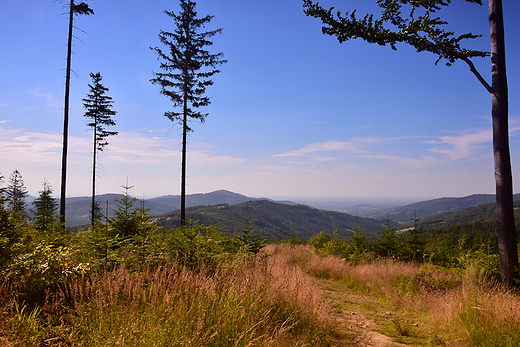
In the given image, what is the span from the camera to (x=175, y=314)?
2836mm

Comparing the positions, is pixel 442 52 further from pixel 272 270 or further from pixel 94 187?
pixel 94 187

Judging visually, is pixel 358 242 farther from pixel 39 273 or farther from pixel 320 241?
pixel 39 273

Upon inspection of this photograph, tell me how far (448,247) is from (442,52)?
28.4ft

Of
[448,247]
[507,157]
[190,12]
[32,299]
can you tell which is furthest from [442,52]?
[190,12]

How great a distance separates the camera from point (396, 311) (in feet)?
17.9

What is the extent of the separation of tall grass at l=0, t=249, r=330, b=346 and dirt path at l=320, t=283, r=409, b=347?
0.56 meters

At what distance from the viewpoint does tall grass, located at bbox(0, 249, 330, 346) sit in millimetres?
2453

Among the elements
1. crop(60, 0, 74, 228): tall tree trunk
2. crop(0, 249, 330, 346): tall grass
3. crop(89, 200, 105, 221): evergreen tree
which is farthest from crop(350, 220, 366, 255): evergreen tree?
crop(60, 0, 74, 228): tall tree trunk

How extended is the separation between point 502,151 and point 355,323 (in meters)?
5.41

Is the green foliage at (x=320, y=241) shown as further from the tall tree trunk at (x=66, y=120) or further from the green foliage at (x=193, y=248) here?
the tall tree trunk at (x=66, y=120)

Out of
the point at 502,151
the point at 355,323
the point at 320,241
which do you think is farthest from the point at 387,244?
the point at 355,323

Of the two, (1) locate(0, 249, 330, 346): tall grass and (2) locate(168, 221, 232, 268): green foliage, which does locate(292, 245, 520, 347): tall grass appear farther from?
(2) locate(168, 221, 232, 268): green foliage

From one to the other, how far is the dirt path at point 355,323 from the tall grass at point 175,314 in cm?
56

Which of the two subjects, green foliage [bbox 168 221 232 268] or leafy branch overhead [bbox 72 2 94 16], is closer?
green foliage [bbox 168 221 232 268]
